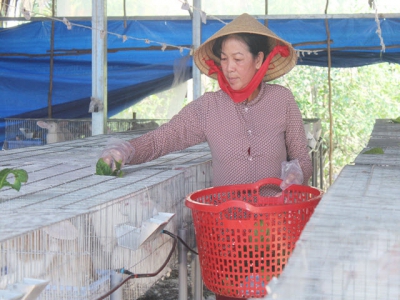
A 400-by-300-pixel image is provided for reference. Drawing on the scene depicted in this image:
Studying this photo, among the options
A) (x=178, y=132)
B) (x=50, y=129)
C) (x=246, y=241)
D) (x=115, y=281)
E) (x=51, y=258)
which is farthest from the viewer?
(x=50, y=129)

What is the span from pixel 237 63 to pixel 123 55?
4.98m

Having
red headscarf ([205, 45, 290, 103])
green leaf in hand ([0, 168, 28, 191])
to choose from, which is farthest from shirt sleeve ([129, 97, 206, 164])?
green leaf in hand ([0, 168, 28, 191])

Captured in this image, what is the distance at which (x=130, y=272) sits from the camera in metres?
1.98

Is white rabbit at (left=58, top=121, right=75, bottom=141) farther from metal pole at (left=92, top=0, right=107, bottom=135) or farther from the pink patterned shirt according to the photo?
the pink patterned shirt

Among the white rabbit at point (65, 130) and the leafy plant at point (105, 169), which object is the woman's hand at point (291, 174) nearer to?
the leafy plant at point (105, 169)

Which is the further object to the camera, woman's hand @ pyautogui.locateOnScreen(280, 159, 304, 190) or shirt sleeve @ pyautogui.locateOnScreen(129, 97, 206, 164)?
shirt sleeve @ pyautogui.locateOnScreen(129, 97, 206, 164)

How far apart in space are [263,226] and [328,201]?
51 cm

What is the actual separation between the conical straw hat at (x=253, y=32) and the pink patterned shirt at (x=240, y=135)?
240 mm

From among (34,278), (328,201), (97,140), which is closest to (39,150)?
(97,140)

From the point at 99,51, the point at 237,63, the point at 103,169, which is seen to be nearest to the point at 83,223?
the point at 103,169

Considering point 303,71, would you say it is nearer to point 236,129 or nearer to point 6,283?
point 236,129

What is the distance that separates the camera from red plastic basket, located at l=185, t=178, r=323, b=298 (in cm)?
207

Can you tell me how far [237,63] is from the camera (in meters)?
2.83

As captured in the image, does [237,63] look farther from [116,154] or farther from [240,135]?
[116,154]
